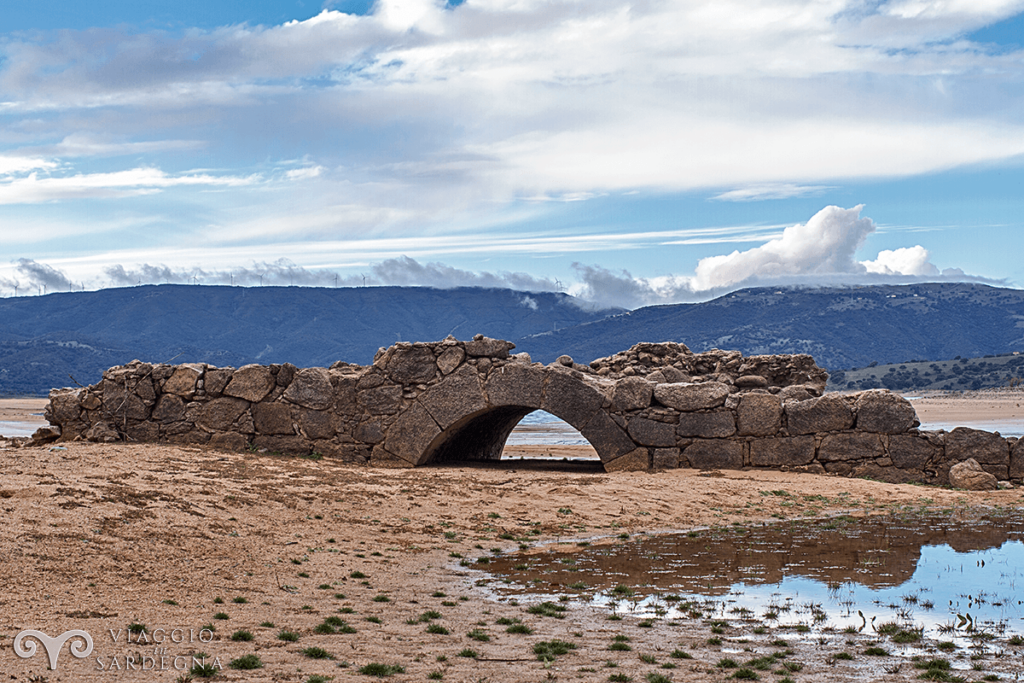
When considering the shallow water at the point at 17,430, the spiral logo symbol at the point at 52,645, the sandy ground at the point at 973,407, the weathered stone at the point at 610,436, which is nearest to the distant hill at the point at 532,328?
the sandy ground at the point at 973,407

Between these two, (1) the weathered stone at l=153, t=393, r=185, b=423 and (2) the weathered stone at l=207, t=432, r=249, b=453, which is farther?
(1) the weathered stone at l=153, t=393, r=185, b=423

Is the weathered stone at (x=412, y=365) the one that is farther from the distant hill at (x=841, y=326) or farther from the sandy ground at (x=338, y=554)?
the distant hill at (x=841, y=326)

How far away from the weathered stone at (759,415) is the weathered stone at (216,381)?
7.95 m

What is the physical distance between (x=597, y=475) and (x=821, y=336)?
11961 cm

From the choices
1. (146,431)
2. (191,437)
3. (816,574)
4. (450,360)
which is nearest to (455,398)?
(450,360)

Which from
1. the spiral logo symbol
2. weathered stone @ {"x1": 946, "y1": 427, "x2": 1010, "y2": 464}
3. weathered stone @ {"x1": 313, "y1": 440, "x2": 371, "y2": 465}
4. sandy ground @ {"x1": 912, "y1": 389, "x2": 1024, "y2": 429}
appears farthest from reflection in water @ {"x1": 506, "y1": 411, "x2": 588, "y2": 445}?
the spiral logo symbol

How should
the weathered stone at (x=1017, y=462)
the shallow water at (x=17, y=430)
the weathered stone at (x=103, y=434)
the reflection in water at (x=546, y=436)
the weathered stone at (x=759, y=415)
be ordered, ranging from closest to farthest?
the weathered stone at (x=1017, y=462), the weathered stone at (x=759, y=415), the weathered stone at (x=103, y=434), the shallow water at (x=17, y=430), the reflection in water at (x=546, y=436)

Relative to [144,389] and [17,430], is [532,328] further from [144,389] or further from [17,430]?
[144,389]

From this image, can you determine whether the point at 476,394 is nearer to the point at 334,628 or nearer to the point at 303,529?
the point at 303,529

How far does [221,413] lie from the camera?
14992mm

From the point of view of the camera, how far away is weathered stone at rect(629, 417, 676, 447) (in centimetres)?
1443

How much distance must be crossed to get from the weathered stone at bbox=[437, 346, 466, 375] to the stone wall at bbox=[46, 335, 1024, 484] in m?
0.02

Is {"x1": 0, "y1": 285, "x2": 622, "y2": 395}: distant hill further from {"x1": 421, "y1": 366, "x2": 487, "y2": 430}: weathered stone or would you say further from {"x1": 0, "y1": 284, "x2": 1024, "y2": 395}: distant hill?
{"x1": 421, "y1": 366, "x2": 487, "y2": 430}: weathered stone

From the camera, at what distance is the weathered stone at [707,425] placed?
47.0ft
